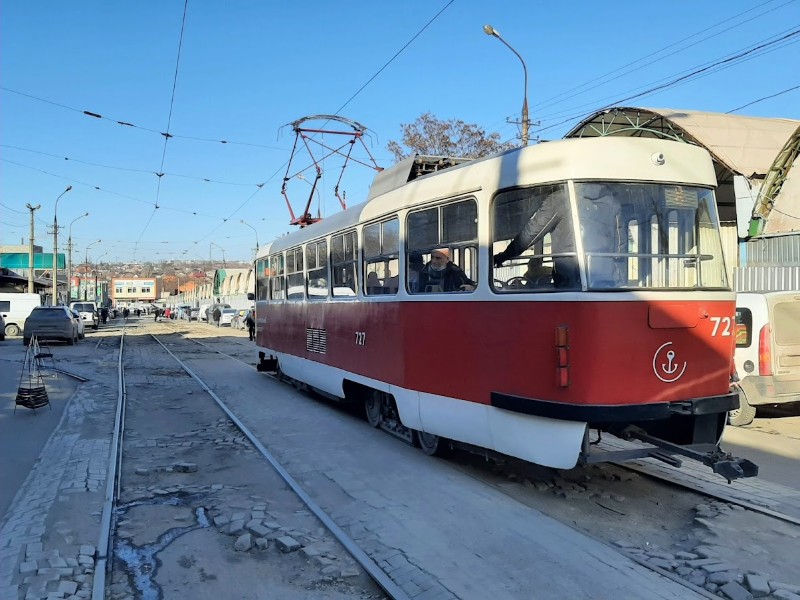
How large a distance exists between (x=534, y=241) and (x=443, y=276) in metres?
1.20

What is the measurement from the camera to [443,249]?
244 inches

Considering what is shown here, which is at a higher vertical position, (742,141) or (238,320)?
(742,141)

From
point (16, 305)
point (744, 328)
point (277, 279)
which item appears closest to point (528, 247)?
point (744, 328)

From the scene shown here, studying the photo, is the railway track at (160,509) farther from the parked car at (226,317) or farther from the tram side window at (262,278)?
the parked car at (226,317)

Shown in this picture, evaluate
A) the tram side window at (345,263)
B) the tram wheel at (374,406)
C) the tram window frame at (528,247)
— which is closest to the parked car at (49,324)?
the tram side window at (345,263)

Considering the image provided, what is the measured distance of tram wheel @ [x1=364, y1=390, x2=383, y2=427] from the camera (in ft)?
27.1

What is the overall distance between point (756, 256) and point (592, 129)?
22.8 ft

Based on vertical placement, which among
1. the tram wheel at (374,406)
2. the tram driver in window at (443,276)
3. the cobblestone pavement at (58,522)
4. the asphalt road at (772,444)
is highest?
the tram driver in window at (443,276)

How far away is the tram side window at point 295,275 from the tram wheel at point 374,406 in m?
2.95

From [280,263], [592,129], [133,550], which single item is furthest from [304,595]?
[592,129]

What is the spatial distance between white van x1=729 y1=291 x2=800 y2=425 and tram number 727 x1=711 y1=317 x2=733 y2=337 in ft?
12.0

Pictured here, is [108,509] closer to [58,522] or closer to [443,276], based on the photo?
[58,522]

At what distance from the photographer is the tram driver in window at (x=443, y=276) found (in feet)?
19.5

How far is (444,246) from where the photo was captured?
619 centimetres
